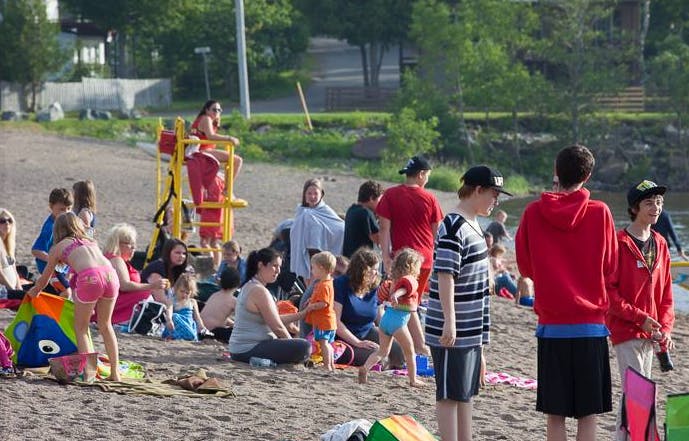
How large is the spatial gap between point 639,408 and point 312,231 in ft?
20.9

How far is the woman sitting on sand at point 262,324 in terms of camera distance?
1038 centimetres

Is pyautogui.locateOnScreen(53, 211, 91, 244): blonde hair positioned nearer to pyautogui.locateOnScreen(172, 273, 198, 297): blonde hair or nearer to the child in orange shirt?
the child in orange shirt

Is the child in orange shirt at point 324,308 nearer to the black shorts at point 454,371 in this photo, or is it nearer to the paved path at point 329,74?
the black shorts at point 454,371

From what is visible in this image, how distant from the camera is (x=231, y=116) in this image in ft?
144

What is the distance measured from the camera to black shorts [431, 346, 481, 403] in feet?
23.4

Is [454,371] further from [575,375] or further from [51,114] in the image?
[51,114]

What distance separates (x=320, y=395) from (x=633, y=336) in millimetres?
2665

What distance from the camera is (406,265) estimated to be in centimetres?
986

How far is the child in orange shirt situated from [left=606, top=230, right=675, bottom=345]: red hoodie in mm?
3226

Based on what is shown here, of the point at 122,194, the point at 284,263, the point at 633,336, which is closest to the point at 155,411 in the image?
A: the point at 633,336

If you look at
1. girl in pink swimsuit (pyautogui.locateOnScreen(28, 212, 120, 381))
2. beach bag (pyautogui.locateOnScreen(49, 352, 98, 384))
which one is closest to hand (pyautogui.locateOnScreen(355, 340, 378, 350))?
girl in pink swimsuit (pyautogui.locateOnScreen(28, 212, 120, 381))

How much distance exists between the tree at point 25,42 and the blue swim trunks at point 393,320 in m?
38.8

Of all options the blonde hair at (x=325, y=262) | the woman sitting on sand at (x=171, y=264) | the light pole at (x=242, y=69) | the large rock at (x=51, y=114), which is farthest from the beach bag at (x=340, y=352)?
the light pole at (x=242, y=69)

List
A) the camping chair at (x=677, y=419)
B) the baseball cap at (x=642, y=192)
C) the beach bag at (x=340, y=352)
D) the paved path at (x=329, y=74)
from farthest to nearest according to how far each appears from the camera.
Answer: the paved path at (x=329, y=74)
the beach bag at (x=340, y=352)
the baseball cap at (x=642, y=192)
the camping chair at (x=677, y=419)
